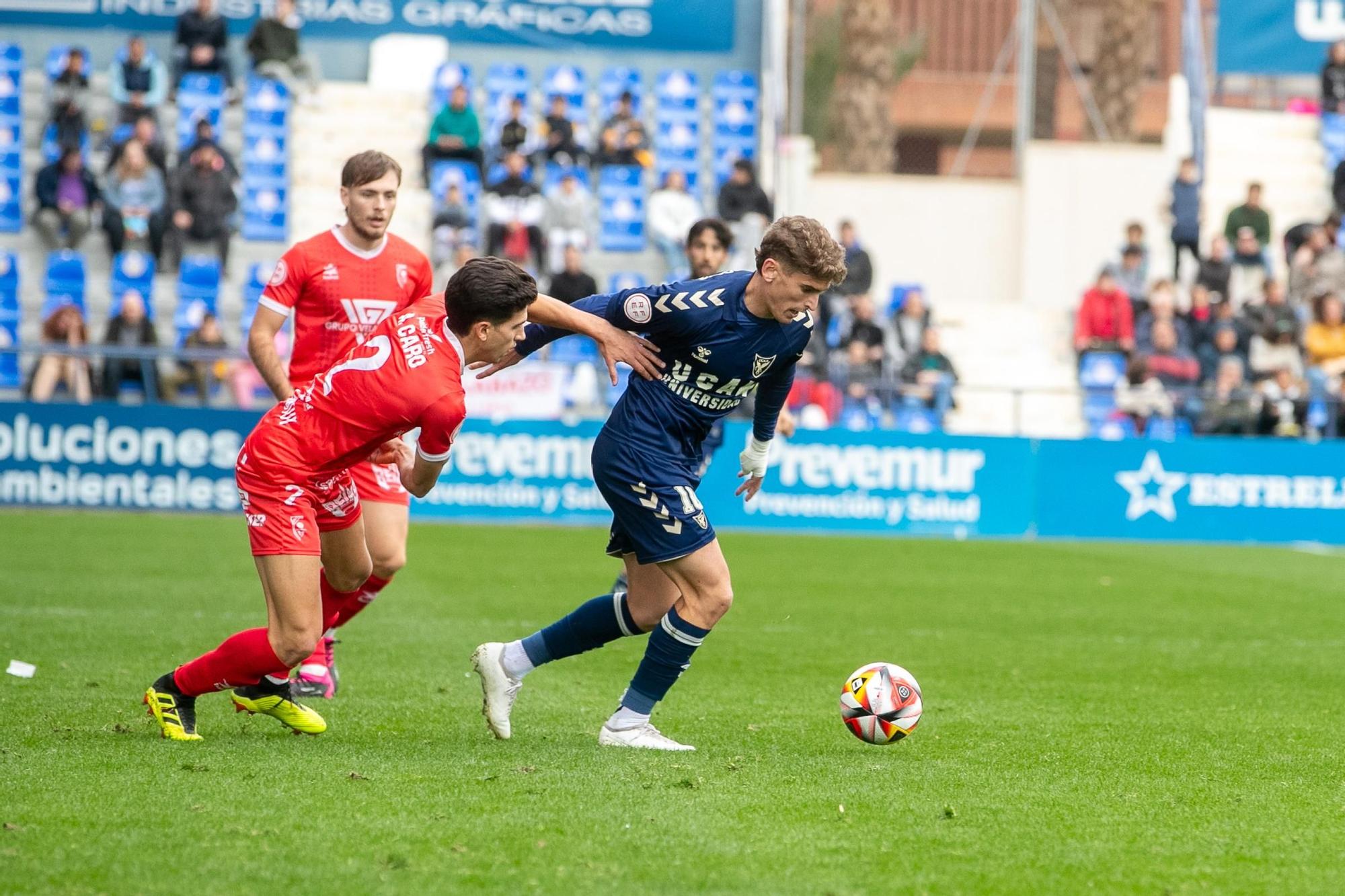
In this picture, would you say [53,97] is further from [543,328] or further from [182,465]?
[543,328]

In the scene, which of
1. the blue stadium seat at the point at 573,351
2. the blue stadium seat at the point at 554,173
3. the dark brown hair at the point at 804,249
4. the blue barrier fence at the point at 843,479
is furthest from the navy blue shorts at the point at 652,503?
the blue stadium seat at the point at 554,173

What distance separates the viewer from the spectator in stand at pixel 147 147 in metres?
21.0

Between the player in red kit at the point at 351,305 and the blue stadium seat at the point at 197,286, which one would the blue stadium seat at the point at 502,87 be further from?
the player in red kit at the point at 351,305

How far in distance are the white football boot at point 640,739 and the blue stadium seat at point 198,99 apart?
18594 mm

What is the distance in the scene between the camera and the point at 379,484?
743cm

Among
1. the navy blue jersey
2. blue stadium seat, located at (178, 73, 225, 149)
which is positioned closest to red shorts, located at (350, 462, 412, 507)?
the navy blue jersey

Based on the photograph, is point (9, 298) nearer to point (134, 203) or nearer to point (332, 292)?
point (134, 203)

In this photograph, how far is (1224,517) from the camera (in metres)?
18.0

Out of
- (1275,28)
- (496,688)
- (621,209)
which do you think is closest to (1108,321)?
(1275,28)

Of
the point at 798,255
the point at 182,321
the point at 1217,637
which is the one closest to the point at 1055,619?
the point at 1217,637

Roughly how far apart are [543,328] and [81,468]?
11.9m

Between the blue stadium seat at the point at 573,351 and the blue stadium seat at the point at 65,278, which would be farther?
the blue stadium seat at the point at 65,278

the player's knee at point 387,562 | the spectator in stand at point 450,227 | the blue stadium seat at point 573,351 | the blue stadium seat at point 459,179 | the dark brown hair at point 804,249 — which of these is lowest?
the player's knee at point 387,562

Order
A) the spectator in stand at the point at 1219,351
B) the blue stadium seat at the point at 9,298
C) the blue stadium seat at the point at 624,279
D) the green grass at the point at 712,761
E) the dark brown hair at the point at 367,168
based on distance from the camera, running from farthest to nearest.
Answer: the blue stadium seat at the point at 624,279
the blue stadium seat at the point at 9,298
the spectator in stand at the point at 1219,351
the dark brown hair at the point at 367,168
the green grass at the point at 712,761
